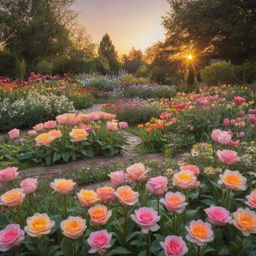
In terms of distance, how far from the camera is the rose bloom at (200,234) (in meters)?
1.55

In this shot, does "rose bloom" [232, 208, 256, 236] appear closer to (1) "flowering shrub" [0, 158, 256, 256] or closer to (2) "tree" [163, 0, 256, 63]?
(1) "flowering shrub" [0, 158, 256, 256]

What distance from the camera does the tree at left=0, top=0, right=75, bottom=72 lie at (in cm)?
2816

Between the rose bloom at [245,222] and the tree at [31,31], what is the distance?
28.9 metres

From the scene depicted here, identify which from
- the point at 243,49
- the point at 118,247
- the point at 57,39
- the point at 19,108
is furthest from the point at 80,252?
the point at 57,39

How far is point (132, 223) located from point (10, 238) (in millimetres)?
810

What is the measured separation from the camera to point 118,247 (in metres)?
1.92

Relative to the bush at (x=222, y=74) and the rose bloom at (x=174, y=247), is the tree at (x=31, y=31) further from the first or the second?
the rose bloom at (x=174, y=247)

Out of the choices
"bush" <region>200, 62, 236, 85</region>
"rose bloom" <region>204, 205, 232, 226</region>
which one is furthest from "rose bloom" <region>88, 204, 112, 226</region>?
"bush" <region>200, 62, 236, 85</region>

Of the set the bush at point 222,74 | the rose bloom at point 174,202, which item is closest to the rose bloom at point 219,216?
the rose bloom at point 174,202

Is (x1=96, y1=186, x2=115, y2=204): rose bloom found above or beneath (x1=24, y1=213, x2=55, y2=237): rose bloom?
above

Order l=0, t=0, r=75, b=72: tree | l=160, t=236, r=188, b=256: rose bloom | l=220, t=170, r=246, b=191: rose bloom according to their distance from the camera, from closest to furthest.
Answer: l=160, t=236, r=188, b=256: rose bloom
l=220, t=170, r=246, b=191: rose bloom
l=0, t=0, r=75, b=72: tree

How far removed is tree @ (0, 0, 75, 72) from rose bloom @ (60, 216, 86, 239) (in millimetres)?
28658

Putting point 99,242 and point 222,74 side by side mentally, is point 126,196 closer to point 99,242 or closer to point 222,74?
point 99,242

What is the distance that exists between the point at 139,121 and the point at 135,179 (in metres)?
7.46
